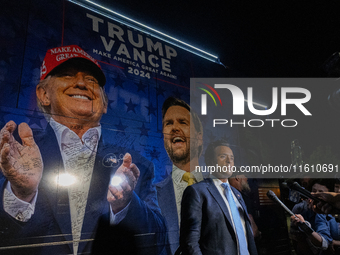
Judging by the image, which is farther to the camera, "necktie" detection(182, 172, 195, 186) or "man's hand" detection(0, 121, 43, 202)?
"necktie" detection(182, 172, 195, 186)

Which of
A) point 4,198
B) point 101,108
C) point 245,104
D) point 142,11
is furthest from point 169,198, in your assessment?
point 142,11

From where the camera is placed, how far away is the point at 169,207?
3.75 meters

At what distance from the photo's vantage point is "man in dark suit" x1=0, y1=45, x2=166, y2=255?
2705 millimetres

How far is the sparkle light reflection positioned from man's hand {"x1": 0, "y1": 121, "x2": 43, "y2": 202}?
0.70 ft

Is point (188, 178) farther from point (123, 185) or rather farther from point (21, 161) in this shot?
point (21, 161)

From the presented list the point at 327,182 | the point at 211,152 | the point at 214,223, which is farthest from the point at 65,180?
the point at 327,182

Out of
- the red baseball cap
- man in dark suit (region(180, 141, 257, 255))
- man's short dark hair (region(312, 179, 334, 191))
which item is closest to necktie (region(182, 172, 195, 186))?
man in dark suit (region(180, 141, 257, 255))

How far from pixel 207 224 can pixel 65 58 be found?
281cm

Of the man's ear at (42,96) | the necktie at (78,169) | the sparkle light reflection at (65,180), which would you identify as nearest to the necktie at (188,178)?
the necktie at (78,169)

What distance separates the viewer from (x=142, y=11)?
4.27 meters

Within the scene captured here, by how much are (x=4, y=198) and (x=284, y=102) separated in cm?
529

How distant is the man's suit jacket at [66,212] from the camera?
2648mm

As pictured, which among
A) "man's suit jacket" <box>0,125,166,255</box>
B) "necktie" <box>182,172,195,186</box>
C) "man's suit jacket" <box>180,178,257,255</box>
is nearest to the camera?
"man's suit jacket" <box>0,125,166,255</box>

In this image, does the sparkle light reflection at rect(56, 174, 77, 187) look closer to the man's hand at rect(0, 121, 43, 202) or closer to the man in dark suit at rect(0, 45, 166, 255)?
the man in dark suit at rect(0, 45, 166, 255)
